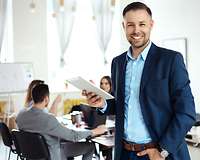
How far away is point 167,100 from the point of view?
160 centimetres

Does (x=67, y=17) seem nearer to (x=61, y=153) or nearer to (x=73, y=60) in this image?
(x=73, y=60)

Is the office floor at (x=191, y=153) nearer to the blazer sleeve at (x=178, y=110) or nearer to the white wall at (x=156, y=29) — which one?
the white wall at (x=156, y=29)

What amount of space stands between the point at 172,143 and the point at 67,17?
5.95 m

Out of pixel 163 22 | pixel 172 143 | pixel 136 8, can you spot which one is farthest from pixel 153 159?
pixel 163 22

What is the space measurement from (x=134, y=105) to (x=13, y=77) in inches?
181

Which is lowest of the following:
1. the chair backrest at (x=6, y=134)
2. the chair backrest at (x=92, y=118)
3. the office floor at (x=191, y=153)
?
the office floor at (x=191, y=153)

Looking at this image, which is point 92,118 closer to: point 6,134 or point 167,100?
point 6,134

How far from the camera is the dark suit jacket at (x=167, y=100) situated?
154cm

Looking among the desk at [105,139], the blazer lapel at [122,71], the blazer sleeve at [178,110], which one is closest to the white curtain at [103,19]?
the desk at [105,139]

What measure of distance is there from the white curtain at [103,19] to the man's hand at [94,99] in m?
5.66

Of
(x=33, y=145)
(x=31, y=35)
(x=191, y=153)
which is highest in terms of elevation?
(x=31, y=35)

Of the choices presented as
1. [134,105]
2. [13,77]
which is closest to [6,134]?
[13,77]

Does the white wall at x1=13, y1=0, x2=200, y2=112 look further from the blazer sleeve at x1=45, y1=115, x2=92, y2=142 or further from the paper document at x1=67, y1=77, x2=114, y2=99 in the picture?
the paper document at x1=67, y1=77, x2=114, y2=99

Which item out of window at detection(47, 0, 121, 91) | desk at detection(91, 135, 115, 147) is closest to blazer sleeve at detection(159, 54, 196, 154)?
desk at detection(91, 135, 115, 147)
